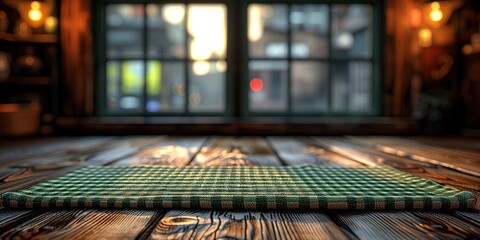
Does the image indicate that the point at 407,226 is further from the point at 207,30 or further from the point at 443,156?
the point at 207,30

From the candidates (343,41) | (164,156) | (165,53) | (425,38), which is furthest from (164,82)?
(425,38)

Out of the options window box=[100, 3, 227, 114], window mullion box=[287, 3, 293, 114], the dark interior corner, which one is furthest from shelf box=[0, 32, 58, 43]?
window mullion box=[287, 3, 293, 114]

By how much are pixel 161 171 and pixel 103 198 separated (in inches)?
17.5

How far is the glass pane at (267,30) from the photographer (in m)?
3.88

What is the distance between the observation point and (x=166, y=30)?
388 cm

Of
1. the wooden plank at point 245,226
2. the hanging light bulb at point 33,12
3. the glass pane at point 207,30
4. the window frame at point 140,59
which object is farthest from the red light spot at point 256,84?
the wooden plank at point 245,226

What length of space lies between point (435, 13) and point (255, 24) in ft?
5.00

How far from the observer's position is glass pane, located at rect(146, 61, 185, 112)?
3879mm

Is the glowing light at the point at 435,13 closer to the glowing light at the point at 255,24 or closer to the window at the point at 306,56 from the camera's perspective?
the window at the point at 306,56

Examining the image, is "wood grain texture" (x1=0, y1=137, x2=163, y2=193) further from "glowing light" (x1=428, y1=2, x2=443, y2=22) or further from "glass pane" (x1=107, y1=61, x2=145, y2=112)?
"glowing light" (x1=428, y1=2, x2=443, y2=22)

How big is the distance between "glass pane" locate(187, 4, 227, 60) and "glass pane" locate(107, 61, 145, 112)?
1.69ft

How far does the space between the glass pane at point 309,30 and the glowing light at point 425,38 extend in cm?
A: 85

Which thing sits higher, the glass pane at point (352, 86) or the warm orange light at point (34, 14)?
the warm orange light at point (34, 14)

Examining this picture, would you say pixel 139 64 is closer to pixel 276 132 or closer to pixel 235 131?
pixel 235 131
